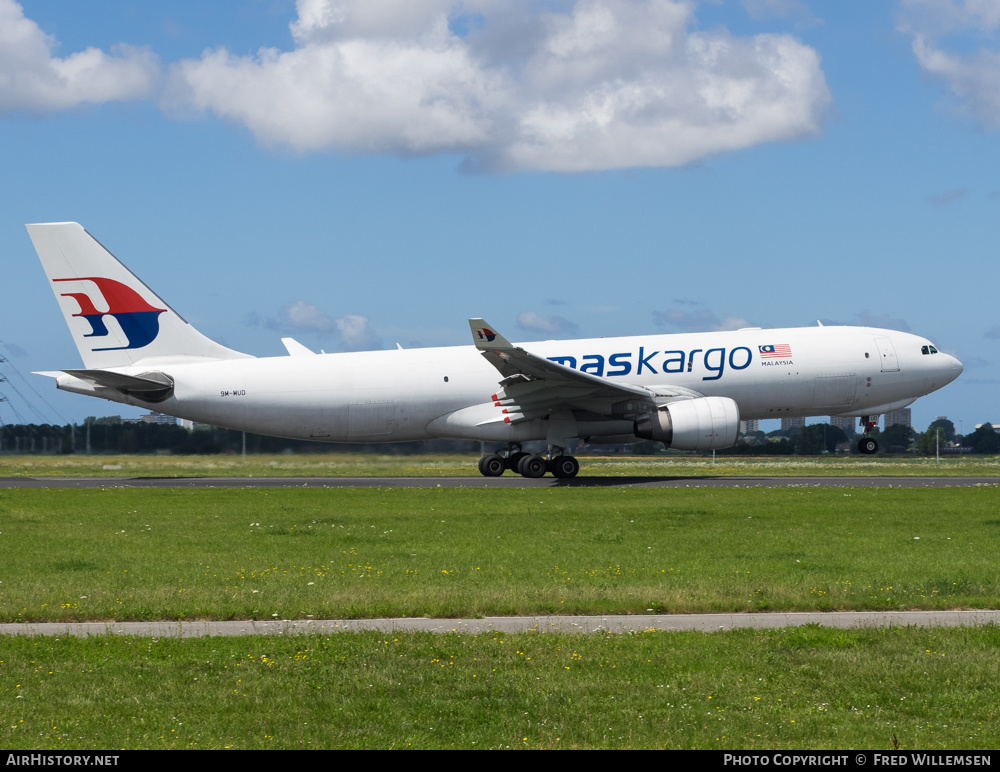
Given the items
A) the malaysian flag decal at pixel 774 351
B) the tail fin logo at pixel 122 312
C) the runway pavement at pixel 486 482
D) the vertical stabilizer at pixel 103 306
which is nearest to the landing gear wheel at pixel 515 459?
the runway pavement at pixel 486 482

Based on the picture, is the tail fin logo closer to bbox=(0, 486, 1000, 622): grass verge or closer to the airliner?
the airliner

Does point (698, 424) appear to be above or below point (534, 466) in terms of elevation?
above

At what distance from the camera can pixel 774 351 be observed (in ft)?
121

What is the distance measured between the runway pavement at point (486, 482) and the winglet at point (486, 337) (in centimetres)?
464

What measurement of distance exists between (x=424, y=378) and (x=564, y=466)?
19.3 feet

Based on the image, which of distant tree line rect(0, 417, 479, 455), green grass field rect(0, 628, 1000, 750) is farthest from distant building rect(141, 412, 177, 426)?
green grass field rect(0, 628, 1000, 750)

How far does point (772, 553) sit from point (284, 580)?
813 cm

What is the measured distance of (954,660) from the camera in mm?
9477

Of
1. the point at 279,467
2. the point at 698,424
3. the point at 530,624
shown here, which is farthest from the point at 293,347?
the point at 530,624

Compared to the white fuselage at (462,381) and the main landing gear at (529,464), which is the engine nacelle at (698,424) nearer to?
the white fuselage at (462,381)

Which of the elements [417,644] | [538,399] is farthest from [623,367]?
[417,644]

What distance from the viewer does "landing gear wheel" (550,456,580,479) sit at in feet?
119

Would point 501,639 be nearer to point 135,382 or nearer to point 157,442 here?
point 135,382

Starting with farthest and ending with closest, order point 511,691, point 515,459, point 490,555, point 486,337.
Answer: point 515,459 < point 486,337 < point 490,555 < point 511,691
